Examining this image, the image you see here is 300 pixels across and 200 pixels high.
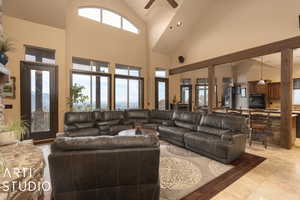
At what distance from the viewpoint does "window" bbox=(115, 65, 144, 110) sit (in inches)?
279

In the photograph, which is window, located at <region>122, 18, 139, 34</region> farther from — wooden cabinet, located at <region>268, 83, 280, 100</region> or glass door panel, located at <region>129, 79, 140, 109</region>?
wooden cabinet, located at <region>268, 83, 280, 100</region>

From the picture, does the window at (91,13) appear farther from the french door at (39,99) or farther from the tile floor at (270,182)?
the tile floor at (270,182)

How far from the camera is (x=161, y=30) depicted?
22.6 feet

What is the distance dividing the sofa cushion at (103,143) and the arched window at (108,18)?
19.6 ft

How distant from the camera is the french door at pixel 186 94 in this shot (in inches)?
367

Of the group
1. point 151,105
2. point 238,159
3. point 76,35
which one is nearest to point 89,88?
point 76,35

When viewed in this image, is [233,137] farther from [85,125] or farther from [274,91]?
[274,91]

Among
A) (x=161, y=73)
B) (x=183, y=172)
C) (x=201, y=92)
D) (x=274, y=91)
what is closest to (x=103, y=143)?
(x=183, y=172)

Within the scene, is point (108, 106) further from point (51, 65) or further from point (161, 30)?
point (161, 30)

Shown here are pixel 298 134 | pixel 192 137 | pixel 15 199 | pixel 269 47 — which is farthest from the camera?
pixel 298 134

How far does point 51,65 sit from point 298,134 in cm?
869

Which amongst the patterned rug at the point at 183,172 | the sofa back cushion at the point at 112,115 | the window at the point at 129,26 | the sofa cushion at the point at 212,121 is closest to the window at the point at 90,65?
the window at the point at 129,26

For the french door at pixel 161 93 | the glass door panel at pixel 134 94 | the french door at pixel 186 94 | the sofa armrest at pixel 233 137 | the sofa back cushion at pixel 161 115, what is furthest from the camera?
the french door at pixel 186 94

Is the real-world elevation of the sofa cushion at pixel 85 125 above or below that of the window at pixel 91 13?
below
